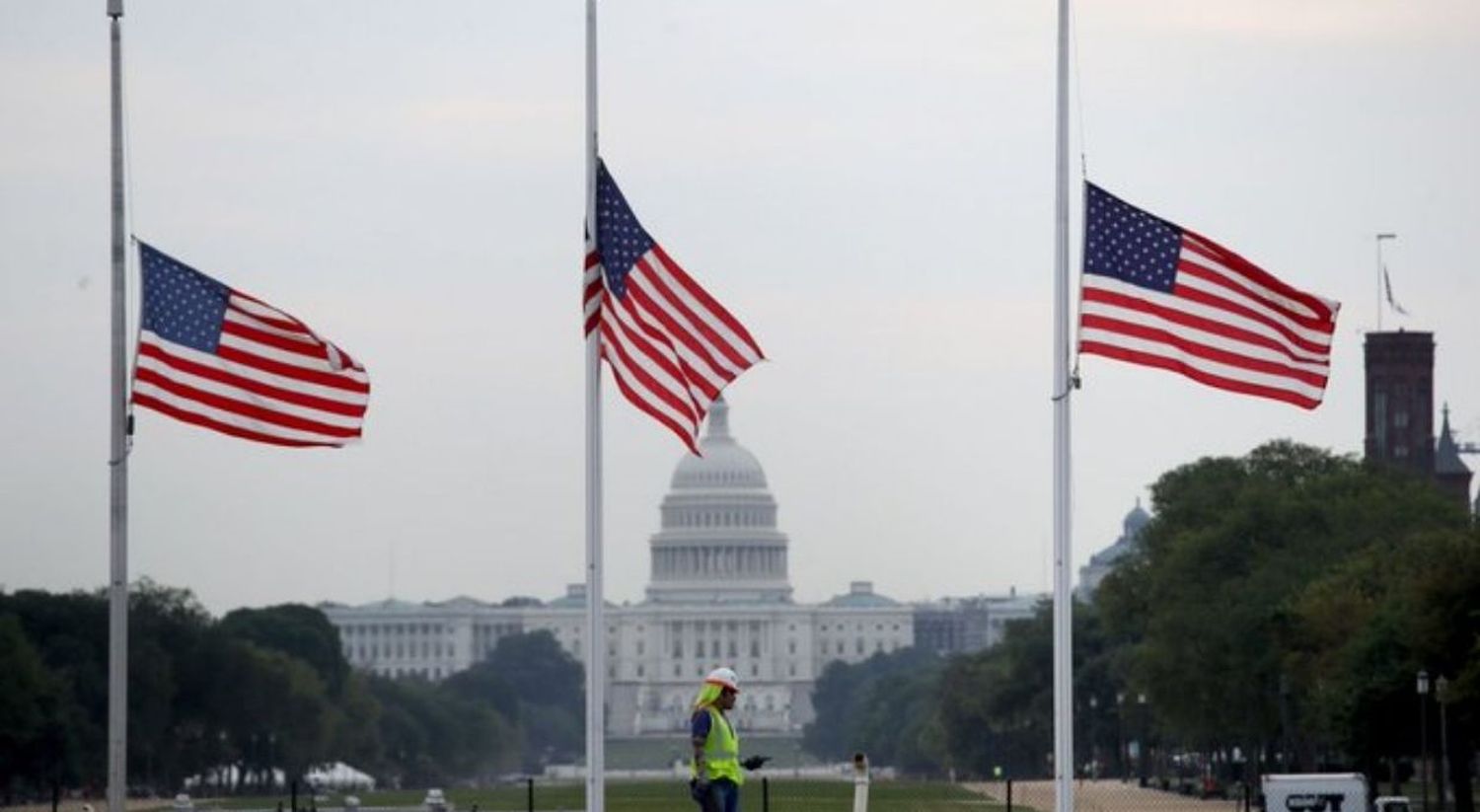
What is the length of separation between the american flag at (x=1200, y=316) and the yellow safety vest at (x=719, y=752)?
21.2ft

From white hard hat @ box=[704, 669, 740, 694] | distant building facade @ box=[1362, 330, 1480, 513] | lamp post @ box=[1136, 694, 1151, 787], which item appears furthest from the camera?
distant building facade @ box=[1362, 330, 1480, 513]

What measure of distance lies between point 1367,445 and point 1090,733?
24161mm

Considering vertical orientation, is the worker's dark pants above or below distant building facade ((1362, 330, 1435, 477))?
below

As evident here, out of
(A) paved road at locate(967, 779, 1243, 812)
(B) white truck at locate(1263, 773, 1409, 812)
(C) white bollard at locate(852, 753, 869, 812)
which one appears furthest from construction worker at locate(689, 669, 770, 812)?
(A) paved road at locate(967, 779, 1243, 812)

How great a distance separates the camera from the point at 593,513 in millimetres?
39094

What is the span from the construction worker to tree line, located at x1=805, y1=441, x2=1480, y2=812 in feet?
144

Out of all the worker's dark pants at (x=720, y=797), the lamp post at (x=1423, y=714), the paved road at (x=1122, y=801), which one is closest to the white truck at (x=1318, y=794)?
the lamp post at (x=1423, y=714)

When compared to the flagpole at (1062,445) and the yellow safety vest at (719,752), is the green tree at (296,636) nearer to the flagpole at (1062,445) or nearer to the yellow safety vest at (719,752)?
the flagpole at (1062,445)

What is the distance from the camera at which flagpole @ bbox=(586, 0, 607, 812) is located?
128ft

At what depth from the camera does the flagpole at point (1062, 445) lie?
39.1m

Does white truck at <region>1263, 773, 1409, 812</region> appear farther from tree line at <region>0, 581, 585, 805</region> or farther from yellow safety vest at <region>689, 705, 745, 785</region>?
tree line at <region>0, 581, 585, 805</region>

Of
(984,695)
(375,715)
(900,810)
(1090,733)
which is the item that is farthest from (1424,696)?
(375,715)

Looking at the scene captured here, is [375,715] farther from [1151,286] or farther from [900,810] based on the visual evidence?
[1151,286]

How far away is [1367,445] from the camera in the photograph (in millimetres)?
176625
